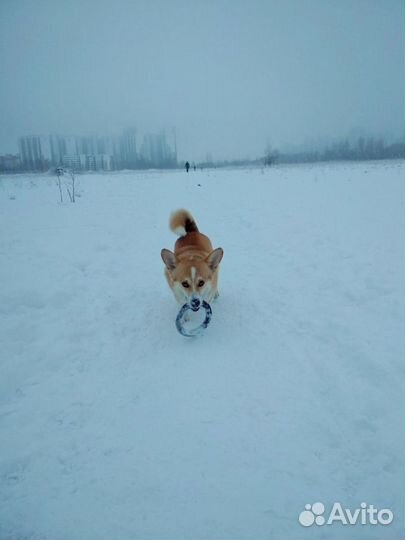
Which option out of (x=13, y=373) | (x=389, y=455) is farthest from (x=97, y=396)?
(x=389, y=455)

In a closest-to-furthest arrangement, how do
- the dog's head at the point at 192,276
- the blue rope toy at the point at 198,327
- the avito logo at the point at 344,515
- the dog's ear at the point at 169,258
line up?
Answer: the avito logo at the point at 344,515, the blue rope toy at the point at 198,327, the dog's head at the point at 192,276, the dog's ear at the point at 169,258

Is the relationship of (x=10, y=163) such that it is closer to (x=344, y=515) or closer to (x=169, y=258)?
(x=169, y=258)

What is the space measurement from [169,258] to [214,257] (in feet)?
1.74

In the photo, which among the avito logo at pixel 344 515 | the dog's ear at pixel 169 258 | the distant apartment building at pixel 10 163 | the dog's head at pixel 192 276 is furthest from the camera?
the distant apartment building at pixel 10 163

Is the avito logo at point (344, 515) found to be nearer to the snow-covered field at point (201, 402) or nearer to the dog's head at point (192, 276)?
the snow-covered field at point (201, 402)

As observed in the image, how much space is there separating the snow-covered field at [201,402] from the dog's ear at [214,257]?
0.60 meters

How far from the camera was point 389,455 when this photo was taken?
1.93m

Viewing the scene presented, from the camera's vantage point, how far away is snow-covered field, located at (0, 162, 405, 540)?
1693 mm

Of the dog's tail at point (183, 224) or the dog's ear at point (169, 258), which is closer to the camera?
the dog's ear at point (169, 258)

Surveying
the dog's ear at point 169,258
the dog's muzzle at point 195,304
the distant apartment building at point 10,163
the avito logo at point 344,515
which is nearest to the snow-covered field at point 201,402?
the avito logo at point 344,515

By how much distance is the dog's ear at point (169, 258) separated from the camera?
3.53m

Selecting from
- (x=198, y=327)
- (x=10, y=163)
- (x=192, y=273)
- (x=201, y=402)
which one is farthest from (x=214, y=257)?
(x=10, y=163)

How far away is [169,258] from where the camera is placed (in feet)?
11.7

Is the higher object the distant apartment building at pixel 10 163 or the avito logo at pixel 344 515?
the distant apartment building at pixel 10 163
